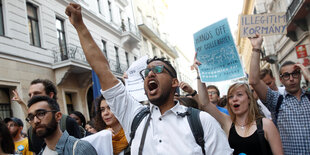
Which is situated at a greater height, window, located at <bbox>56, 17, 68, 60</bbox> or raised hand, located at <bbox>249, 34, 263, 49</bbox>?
window, located at <bbox>56, 17, 68, 60</bbox>

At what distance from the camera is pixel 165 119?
2.02 meters

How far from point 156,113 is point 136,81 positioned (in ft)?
6.52

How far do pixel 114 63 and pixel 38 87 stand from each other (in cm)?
1451

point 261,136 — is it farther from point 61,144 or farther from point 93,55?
point 61,144

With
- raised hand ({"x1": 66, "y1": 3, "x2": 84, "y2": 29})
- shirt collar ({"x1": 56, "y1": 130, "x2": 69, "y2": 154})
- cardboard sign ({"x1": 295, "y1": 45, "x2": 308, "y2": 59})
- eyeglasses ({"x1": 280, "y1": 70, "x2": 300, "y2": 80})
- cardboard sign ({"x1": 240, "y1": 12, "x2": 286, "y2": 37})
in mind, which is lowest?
shirt collar ({"x1": 56, "y1": 130, "x2": 69, "y2": 154})

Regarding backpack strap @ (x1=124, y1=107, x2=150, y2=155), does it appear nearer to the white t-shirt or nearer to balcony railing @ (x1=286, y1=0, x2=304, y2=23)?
the white t-shirt

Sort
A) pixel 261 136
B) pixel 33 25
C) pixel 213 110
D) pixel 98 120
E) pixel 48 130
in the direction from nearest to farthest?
1. pixel 48 130
2. pixel 261 136
3. pixel 213 110
4. pixel 98 120
5. pixel 33 25

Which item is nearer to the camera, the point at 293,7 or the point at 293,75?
the point at 293,75

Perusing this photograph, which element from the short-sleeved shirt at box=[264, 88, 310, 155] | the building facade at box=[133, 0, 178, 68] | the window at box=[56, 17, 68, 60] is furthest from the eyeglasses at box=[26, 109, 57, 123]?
the building facade at box=[133, 0, 178, 68]

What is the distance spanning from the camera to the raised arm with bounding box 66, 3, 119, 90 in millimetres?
2047

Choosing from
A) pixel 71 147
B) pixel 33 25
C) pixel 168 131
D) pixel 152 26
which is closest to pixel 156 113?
pixel 168 131

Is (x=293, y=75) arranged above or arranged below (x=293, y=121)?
above

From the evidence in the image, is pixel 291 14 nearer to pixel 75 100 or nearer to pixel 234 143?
pixel 75 100

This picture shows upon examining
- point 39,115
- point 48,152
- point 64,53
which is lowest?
point 48,152
